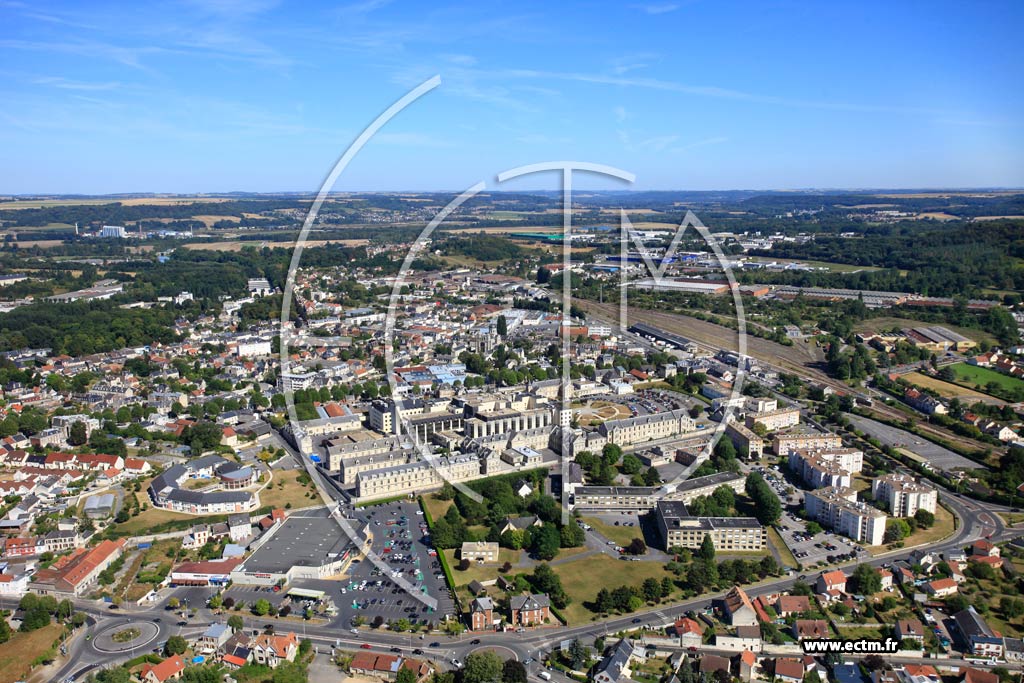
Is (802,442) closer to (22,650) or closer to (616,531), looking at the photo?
(616,531)

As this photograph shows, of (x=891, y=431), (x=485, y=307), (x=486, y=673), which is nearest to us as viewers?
(x=486, y=673)

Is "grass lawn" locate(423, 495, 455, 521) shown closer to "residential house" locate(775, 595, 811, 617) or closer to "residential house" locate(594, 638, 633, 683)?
"residential house" locate(594, 638, 633, 683)

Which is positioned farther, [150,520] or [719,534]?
[150,520]

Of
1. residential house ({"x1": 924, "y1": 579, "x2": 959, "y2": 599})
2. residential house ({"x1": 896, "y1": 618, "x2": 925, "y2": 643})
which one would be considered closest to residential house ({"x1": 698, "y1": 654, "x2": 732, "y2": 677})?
residential house ({"x1": 896, "y1": 618, "x2": 925, "y2": 643})

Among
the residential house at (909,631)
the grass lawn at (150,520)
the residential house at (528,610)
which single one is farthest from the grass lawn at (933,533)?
the grass lawn at (150,520)

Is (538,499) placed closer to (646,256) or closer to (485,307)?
(485,307)

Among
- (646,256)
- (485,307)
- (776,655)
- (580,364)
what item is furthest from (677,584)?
(646,256)

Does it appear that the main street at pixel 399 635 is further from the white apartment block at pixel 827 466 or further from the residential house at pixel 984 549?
the white apartment block at pixel 827 466

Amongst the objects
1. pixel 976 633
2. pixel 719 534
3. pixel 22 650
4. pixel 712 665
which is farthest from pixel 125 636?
pixel 976 633
